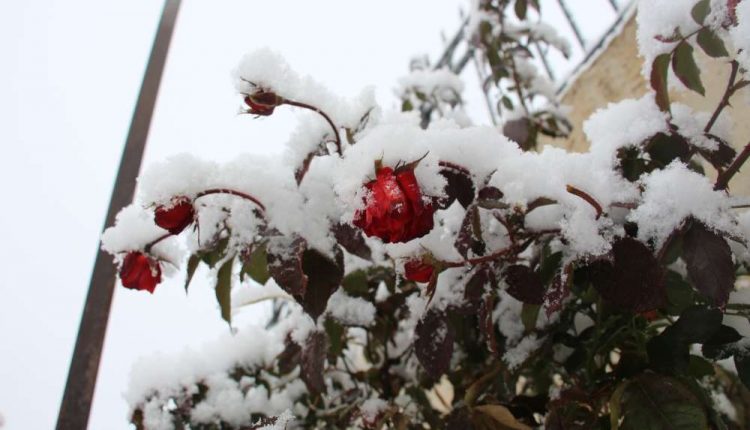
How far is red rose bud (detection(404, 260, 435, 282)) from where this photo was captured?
614mm

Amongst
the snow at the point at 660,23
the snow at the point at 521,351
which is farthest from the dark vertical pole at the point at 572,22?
the snow at the point at 521,351

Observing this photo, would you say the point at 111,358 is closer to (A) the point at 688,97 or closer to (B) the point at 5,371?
(B) the point at 5,371

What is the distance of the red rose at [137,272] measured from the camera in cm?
73

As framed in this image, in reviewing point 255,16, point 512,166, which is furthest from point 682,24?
point 255,16

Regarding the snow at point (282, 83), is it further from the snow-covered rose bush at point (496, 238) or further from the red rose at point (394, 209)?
the red rose at point (394, 209)

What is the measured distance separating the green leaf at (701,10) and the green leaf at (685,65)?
0.19ft

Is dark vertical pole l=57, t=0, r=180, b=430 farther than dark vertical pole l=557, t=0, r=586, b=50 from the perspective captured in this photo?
No

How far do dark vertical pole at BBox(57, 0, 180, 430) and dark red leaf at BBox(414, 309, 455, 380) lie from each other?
65 cm

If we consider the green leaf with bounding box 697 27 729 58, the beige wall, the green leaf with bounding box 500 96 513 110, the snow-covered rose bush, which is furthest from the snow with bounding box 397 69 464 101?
the green leaf with bounding box 697 27 729 58

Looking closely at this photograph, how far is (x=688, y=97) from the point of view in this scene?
1221 millimetres

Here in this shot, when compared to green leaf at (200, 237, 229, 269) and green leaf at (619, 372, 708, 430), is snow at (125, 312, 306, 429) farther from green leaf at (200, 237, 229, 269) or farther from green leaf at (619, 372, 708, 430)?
green leaf at (619, 372, 708, 430)

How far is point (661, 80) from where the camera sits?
0.77 metres

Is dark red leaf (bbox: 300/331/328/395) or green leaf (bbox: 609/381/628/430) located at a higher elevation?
dark red leaf (bbox: 300/331/328/395)

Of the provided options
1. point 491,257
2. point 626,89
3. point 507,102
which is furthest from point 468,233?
point 626,89
